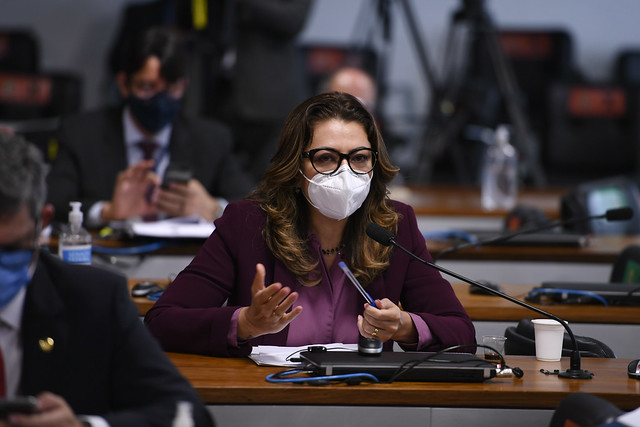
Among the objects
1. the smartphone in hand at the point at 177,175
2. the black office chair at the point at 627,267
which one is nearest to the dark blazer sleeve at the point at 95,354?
the black office chair at the point at 627,267

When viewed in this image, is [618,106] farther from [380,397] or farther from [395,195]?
[380,397]

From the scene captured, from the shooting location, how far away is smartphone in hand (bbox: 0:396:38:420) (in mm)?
1143

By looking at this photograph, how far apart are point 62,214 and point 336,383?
6.18 feet

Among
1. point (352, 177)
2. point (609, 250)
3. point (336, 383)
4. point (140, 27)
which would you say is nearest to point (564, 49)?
point (140, 27)

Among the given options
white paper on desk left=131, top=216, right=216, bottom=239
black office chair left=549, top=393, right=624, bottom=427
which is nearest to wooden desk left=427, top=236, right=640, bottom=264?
white paper on desk left=131, top=216, right=216, bottom=239

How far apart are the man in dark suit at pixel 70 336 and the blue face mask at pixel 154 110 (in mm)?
1976

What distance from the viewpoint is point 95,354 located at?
52.6 inches

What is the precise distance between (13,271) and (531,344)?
108 cm

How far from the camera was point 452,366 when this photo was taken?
5.21ft

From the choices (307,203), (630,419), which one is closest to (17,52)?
(307,203)

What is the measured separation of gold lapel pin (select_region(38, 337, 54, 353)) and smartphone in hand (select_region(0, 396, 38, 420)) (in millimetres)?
145

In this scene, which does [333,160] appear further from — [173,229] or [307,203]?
[173,229]

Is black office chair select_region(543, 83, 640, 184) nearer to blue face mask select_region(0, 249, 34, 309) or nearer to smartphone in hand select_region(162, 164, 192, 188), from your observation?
smartphone in hand select_region(162, 164, 192, 188)

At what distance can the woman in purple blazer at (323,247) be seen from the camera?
191 cm
